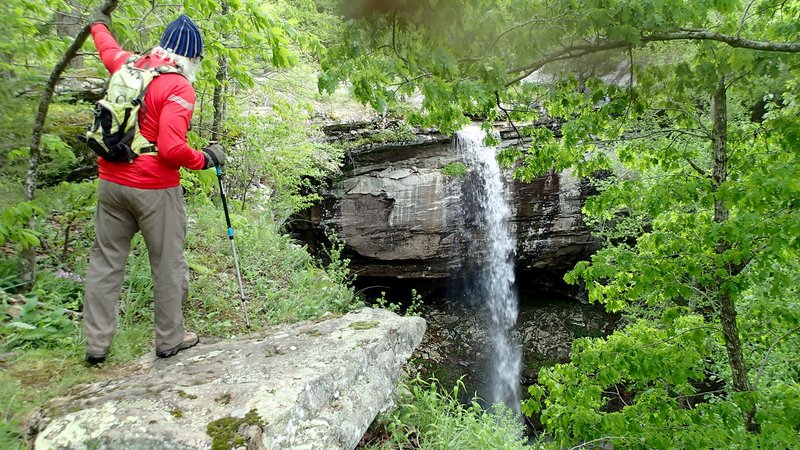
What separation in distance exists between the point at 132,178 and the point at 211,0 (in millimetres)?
1772

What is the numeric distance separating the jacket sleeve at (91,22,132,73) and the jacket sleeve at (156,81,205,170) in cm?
53

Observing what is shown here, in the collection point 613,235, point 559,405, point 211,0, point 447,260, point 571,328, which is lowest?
point 571,328

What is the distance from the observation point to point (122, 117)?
2.75 m

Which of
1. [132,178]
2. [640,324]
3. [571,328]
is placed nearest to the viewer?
[132,178]

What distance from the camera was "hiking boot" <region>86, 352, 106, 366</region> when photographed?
9.66 ft

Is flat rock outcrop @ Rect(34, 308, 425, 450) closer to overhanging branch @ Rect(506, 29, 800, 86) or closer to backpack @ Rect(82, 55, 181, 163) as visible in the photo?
backpack @ Rect(82, 55, 181, 163)

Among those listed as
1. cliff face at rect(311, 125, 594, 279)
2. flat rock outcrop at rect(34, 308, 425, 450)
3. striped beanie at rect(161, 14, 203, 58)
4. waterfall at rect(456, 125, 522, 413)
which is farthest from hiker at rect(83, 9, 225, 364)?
waterfall at rect(456, 125, 522, 413)

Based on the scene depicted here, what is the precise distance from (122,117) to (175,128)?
33 cm

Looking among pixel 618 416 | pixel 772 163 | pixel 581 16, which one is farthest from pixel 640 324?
pixel 581 16

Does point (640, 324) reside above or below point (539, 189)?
below

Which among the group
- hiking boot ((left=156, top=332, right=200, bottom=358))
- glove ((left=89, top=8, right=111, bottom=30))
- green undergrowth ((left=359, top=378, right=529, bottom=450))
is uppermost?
glove ((left=89, top=8, right=111, bottom=30))

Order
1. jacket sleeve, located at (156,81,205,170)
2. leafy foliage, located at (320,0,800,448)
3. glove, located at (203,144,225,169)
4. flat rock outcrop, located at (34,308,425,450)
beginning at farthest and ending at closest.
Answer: glove, located at (203,144,225,169)
jacket sleeve, located at (156,81,205,170)
leafy foliage, located at (320,0,800,448)
flat rock outcrop, located at (34,308,425,450)

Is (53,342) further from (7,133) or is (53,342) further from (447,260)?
(447,260)

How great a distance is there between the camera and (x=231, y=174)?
24.8 feet
